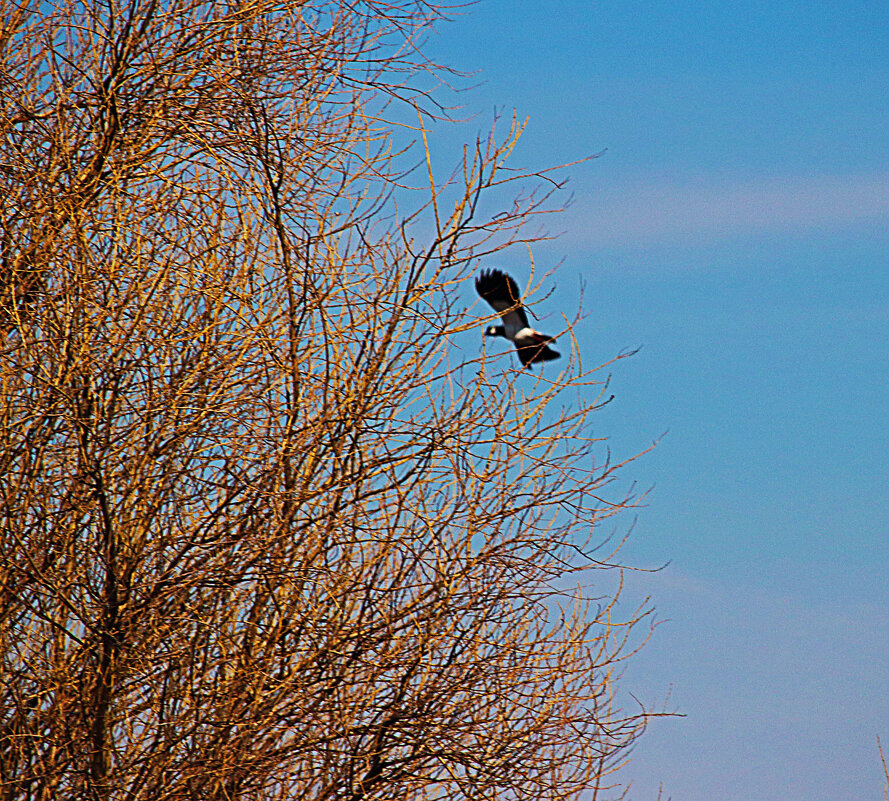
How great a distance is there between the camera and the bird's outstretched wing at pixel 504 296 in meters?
6.47

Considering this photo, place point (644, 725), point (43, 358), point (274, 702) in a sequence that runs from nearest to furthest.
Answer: point (274, 702)
point (43, 358)
point (644, 725)

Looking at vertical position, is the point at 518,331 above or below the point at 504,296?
Answer: below

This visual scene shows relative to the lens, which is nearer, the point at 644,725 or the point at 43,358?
the point at 43,358

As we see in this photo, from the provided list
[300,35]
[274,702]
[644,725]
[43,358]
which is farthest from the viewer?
[300,35]

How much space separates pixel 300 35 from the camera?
23.4 feet

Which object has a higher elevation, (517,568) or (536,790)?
(517,568)

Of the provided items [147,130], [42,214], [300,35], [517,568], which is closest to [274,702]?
[517,568]

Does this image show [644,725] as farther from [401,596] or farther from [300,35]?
[300,35]

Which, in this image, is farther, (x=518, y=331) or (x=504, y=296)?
(x=504, y=296)

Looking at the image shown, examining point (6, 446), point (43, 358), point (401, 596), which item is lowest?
point (401, 596)

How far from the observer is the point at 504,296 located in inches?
284

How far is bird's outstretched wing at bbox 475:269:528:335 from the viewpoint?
6466 millimetres

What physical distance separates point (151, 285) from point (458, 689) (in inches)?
95.6

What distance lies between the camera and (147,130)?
665 cm
